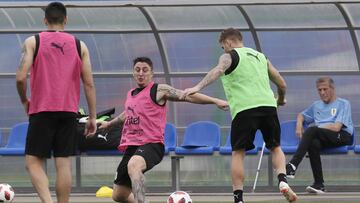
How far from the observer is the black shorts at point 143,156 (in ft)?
32.7

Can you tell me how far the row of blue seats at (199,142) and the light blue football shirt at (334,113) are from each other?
35 cm

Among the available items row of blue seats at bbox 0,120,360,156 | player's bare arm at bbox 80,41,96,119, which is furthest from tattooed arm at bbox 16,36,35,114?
row of blue seats at bbox 0,120,360,156

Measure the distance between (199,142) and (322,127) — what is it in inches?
70.5

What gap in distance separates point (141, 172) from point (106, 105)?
6.58 metres

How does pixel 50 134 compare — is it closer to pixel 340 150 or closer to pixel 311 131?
pixel 311 131

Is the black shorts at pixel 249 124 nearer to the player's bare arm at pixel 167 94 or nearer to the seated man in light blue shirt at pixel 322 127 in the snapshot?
the player's bare arm at pixel 167 94

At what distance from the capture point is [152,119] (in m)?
10.1

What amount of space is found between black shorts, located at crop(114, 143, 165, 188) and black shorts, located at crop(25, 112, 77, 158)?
3.79 ft

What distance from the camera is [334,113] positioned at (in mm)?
14805

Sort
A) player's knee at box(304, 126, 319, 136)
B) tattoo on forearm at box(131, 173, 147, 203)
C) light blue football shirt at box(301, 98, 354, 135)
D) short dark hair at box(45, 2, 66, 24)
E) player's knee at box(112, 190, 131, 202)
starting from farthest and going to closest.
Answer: light blue football shirt at box(301, 98, 354, 135) → player's knee at box(304, 126, 319, 136) → player's knee at box(112, 190, 131, 202) → tattoo on forearm at box(131, 173, 147, 203) → short dark hair at box(45, 2, 66, 24)

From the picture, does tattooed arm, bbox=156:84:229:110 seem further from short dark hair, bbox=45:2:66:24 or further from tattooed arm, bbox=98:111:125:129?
short dark hair, bbox=45:2:66:24

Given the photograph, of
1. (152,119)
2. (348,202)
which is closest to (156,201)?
(348,202)

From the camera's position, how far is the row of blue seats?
14570 mm

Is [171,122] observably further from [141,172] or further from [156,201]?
[141,172]
